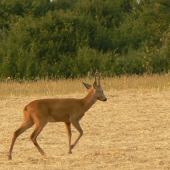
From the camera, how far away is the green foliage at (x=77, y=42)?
1055 inches

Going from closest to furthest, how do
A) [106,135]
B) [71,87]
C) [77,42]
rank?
1. [106,135]
2. [71,87]
3. [77,42]

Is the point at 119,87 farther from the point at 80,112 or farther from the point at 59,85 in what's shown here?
the point at 80,112

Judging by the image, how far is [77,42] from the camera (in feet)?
99.0

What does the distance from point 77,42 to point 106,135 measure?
2198 cm

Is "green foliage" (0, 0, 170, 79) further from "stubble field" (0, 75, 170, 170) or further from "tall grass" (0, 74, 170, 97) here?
"stubble field" (0, 75, 170, 170)

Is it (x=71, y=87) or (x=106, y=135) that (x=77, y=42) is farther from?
(x=106, y=135)

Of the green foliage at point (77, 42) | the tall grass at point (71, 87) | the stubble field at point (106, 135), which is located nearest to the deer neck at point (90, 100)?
the stubble field at point (106, 135)

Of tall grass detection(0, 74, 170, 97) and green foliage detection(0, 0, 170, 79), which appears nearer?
tall grass detection(0, 74, 170, 97)

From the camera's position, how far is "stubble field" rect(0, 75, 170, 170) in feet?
20.7

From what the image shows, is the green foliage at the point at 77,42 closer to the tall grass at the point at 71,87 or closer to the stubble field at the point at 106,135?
the tall grass at the point at 71,87

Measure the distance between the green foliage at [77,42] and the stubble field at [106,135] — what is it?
922 centimetres

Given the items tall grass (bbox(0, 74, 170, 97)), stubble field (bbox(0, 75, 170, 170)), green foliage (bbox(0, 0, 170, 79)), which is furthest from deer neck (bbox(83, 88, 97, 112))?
green foliage (bbox(0, 0, 170, 79))

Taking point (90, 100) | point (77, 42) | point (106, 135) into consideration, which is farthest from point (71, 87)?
point (77, 42)

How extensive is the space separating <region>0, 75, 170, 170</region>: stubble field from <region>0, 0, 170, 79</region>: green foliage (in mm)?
9223
